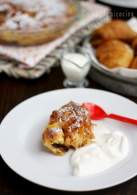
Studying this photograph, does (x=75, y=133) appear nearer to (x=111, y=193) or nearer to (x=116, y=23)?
(x=111, y=193)

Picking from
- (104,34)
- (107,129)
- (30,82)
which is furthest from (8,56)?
(107,129)

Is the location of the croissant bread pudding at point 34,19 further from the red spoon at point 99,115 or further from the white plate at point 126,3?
the red spoon at point 99,115

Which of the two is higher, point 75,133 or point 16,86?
point 75,133

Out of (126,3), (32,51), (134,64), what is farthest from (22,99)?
(126,3)

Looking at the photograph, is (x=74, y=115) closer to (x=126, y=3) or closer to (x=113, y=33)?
(x=113, y=33)

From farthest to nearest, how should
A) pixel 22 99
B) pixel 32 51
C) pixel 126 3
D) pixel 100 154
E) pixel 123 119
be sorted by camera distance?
pixel 126 3, pixel 32 51, pixel 22 99, pixel 123 119, pixel 100 154

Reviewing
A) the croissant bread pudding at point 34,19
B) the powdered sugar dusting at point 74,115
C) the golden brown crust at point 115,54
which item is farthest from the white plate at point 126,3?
the powdered sugar dusting at point 74,115
